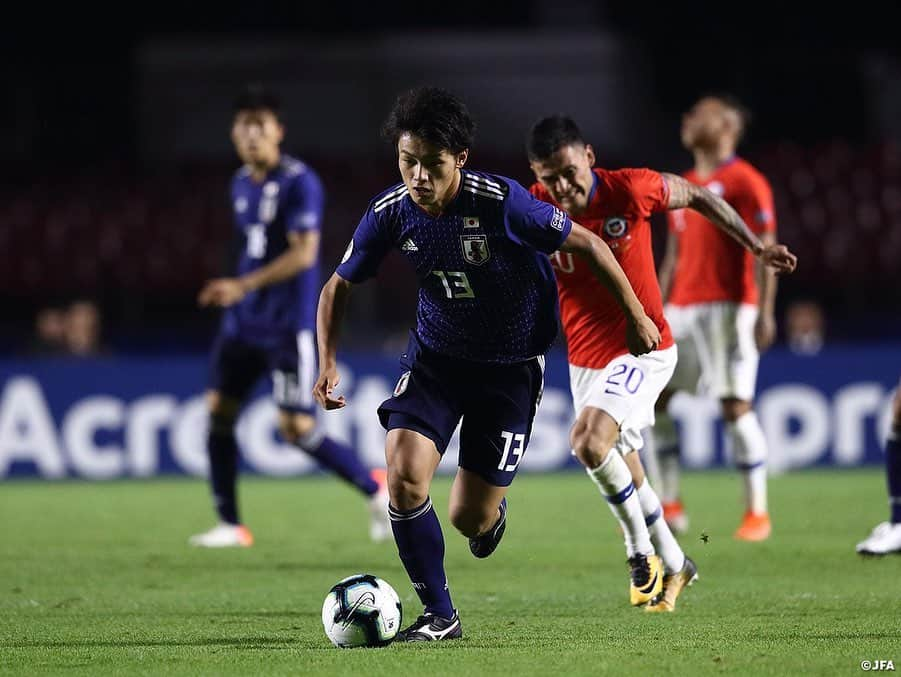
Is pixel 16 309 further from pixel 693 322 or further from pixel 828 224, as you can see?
pixel 693 322

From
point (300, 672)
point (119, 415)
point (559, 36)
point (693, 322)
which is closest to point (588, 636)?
point (300, 672)

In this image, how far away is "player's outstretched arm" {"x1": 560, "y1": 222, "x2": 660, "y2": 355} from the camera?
505 centimetres

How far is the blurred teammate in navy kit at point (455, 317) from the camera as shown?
Result: 16.5 ft

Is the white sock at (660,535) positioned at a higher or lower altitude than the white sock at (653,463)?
higher

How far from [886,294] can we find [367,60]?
26.5ft

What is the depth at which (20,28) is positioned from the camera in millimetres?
21719

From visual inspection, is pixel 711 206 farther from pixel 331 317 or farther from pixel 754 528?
pixel 754 528

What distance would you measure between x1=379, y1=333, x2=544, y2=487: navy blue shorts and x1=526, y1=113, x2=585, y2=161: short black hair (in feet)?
2.98

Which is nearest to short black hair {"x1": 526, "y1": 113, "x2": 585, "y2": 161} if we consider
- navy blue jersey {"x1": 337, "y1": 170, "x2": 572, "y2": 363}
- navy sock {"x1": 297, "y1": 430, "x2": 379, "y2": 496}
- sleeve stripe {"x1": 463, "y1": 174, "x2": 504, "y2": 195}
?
navy blue jersey {"x1": 337, "y1": 170, "x2": 572, "y2": 363}

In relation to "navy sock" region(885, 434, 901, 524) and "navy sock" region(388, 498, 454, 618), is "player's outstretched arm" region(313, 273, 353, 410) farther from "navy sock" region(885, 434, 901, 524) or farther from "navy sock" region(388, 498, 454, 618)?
"navy sock" region(885, 434, 901, 524)

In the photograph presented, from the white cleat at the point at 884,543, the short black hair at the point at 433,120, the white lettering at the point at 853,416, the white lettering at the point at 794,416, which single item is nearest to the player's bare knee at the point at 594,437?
the short black hair at the point at 433,120

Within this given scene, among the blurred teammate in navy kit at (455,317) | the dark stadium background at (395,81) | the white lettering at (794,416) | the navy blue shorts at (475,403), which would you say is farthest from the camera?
the dark stadium background at (395,81)

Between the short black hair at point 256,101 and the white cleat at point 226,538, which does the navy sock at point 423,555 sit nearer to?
the white cleat at point 226,538

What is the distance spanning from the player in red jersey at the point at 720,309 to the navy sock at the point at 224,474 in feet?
8.33
